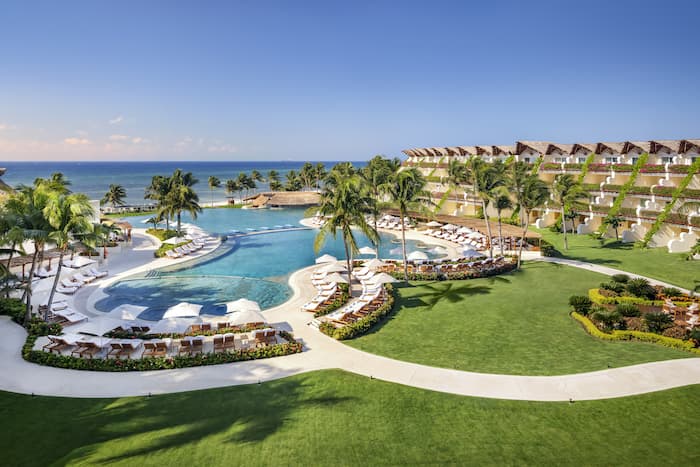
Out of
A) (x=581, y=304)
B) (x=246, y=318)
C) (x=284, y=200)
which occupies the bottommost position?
(x=581, y=304)

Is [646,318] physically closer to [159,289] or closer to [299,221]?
[159,289]

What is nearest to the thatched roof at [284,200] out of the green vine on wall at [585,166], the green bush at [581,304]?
the green vine on wall at [585,166]

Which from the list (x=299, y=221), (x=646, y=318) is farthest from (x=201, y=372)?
(x=299, y=221)

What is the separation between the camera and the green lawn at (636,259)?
32781 millimetres

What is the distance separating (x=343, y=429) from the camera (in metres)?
14.4

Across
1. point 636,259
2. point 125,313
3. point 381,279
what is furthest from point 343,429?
point 636,259

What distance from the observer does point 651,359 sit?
19.1 meters

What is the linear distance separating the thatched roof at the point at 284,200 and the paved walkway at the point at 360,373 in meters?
63.6

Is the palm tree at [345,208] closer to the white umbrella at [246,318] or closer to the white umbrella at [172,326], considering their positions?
the white umbrella at [246,318]

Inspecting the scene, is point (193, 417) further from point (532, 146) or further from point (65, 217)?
point (532, 146)

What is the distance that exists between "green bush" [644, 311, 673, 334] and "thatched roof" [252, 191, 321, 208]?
219 feet

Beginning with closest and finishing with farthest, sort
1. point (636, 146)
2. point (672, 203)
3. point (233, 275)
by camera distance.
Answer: point (233, 275), point (672, 203), point (636, 146)

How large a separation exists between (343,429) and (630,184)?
4914cm

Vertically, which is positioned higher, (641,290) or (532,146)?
(532,146)
